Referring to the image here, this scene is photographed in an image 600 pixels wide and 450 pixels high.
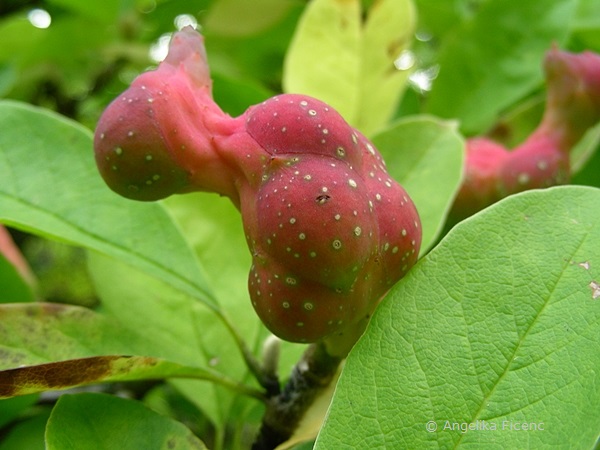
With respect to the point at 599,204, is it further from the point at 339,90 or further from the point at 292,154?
the point at 339,90

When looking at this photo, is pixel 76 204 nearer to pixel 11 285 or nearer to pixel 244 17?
pixel 11 285

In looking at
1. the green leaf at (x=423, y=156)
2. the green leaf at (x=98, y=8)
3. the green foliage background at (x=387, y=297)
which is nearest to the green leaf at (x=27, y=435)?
the green foliage background at (x=387, y=297)

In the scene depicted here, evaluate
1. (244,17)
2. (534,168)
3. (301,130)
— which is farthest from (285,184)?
(244,17)

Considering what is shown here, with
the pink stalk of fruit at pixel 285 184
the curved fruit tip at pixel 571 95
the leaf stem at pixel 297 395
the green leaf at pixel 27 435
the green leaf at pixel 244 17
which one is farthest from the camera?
the green leaf at pixel 244 17

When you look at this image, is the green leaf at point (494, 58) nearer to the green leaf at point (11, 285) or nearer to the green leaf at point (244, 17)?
the green leaf at point (244, 17)

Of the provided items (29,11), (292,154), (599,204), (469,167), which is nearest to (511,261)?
(599,204)

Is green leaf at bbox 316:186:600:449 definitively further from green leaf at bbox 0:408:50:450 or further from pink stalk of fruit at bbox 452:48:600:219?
green leaf at bbox 0:408:50:450

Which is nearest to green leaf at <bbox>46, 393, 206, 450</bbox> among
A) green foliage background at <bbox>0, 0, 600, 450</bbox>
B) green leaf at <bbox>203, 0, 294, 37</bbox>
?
green foliage background at <bbox>0, 0, 600, 450</bbox>
